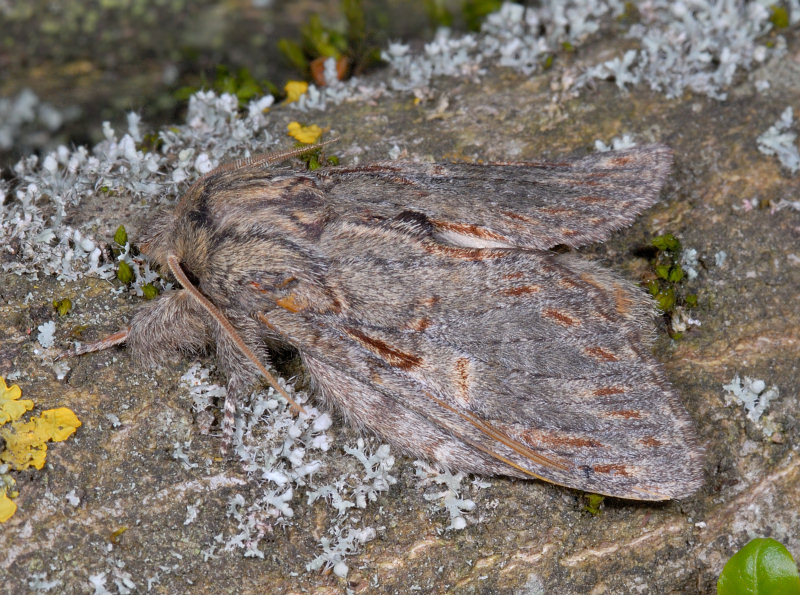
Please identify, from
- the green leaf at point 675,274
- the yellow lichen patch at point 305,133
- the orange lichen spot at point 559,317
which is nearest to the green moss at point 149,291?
the yellow lichen patch at point 305,133

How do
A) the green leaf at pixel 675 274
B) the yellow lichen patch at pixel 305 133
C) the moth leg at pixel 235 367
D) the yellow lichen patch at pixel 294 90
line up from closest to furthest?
the moth leg at pixel 235 367 < the green leaf at pixel 675 274 < the yellow lichen patch at pixel 305 133 < the yellow lichen patch at pixel 294 90

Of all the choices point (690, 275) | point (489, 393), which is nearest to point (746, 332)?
point (690, 275)

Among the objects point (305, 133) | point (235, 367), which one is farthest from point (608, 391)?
point (305, 133)

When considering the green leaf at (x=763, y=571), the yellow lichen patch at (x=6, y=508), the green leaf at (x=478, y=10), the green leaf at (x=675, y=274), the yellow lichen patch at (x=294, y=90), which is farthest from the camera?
the green leaf at (x=478, y=10)

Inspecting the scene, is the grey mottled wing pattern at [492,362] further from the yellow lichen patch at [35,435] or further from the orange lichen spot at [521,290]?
the yellow lichen patch at [35,435]

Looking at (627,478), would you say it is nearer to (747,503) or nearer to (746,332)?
(747,503)

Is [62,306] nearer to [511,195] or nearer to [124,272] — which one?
[124,272]
